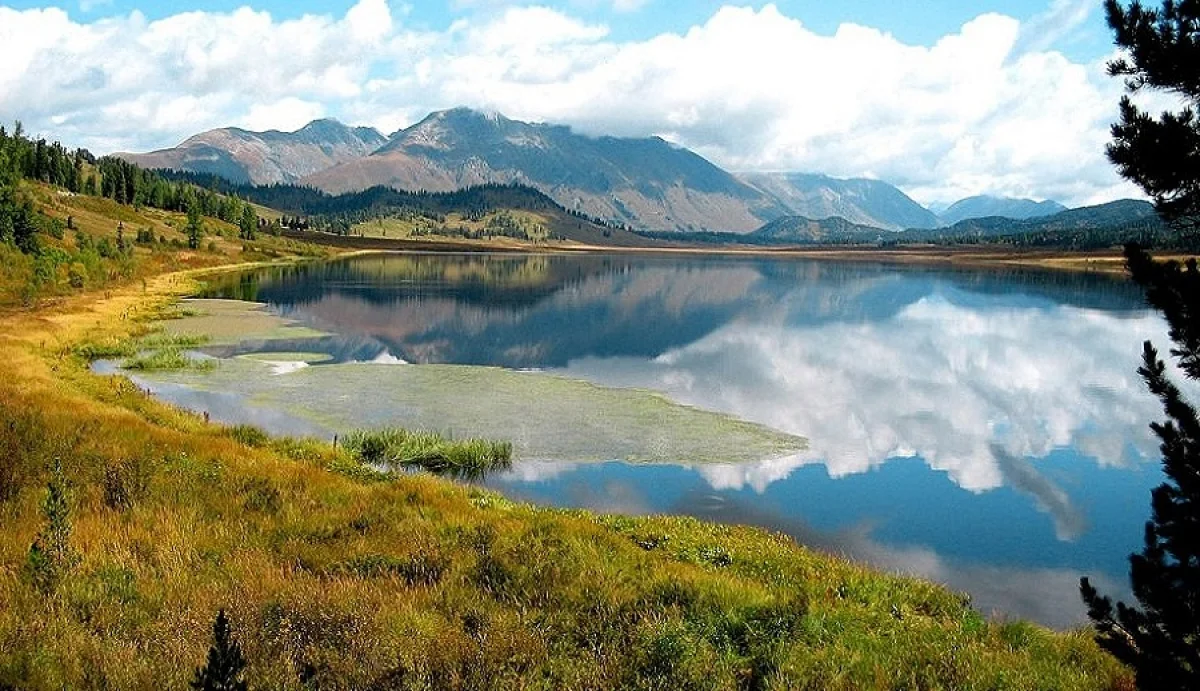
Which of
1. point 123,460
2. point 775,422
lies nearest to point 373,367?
point 775,422

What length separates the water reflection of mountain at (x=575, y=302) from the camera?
71312mm

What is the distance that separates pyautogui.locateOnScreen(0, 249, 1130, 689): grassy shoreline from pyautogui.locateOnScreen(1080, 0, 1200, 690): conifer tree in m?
3.58

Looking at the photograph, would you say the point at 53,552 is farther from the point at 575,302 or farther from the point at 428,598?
the point at 575,302

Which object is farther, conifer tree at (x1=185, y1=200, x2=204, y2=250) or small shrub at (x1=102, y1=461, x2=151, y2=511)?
conifer tree at (x1=185, y1=200, x2=204, y2=250)

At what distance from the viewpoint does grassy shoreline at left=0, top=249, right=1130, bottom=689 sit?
994 cm

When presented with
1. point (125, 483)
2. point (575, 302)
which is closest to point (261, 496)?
point (125, 483)

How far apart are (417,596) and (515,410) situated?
28084 mm

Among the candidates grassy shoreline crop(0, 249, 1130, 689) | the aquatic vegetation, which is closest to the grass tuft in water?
the aquatic vegetation

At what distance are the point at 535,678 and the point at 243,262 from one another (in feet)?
639

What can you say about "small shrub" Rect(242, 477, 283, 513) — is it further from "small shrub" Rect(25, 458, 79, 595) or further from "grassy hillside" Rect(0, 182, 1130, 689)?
"small shrub" Rect(25, 458, 79, 595)

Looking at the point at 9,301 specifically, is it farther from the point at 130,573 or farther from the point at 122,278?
the point at 130,573

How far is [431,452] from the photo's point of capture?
30438 millimetres

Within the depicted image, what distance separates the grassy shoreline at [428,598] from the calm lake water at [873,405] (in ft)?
17.6

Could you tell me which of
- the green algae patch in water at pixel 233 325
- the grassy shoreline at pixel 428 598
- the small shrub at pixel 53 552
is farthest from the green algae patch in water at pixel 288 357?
the small shrub at pixel 53 552
